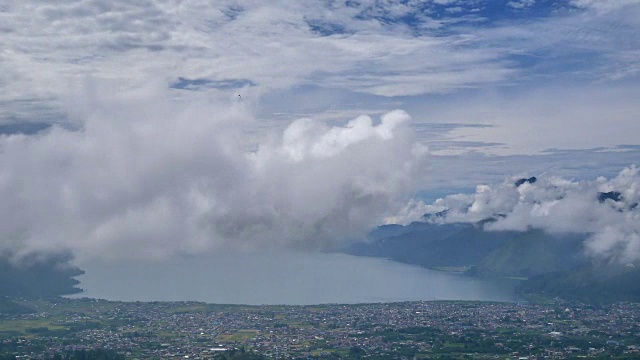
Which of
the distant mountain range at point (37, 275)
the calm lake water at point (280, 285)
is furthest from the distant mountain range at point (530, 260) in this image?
the distant mountain range at point (37, 275)

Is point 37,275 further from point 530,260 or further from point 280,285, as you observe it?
point 530,260

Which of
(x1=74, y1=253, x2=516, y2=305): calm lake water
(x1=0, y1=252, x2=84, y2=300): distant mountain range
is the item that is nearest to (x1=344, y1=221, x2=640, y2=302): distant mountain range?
(x1=74, y1=253, x2=516, y2=305): calm lake water

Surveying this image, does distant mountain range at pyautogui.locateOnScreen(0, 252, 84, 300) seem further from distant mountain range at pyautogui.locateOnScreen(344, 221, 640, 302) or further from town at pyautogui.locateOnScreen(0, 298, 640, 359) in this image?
distant mountain range at pyautogui.locateOnScreen(344, 221, 640, 302)

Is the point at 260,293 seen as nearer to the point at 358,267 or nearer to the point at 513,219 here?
the point at 358,267

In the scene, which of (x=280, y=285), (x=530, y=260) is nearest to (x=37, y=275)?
(x=280, y=285)

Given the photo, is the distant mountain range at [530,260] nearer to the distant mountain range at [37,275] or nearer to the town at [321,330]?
the town at [321,330]
